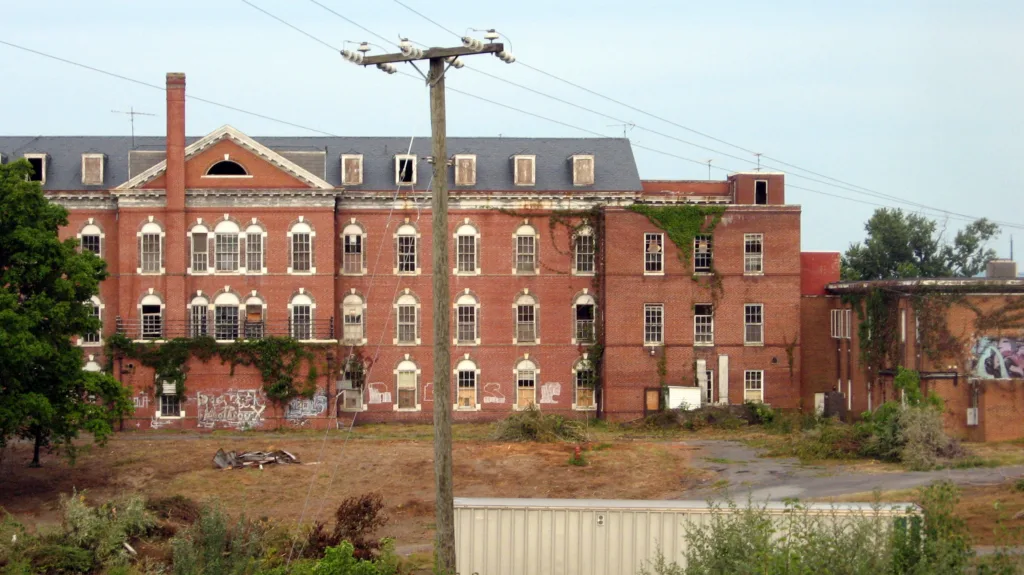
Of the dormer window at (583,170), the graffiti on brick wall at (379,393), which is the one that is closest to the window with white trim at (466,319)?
the graffiti on brick wall at (379,393)

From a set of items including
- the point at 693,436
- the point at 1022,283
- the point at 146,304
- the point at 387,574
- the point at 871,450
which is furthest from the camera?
the point at 146,304

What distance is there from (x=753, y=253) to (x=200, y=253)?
2458 centimetres

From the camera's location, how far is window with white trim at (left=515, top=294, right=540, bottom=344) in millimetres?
51000

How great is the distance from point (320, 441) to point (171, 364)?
28.7 feet

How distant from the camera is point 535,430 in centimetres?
4281

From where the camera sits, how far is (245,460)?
38.3m

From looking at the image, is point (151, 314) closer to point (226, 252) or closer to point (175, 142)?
point (226, 252)

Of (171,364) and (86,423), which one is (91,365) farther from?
(86,423)

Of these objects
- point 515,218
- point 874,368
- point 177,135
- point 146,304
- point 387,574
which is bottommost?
point 387,574

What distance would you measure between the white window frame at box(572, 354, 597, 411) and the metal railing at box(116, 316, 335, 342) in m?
11.1

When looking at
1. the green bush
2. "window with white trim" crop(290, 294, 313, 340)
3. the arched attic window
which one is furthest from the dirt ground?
the arched attic window

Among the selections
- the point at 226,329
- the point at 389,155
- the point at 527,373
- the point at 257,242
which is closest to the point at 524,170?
the point at 389,155

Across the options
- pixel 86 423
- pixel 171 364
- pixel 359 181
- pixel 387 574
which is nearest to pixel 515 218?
pixel 359 181

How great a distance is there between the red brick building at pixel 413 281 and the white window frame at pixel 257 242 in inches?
2.5
